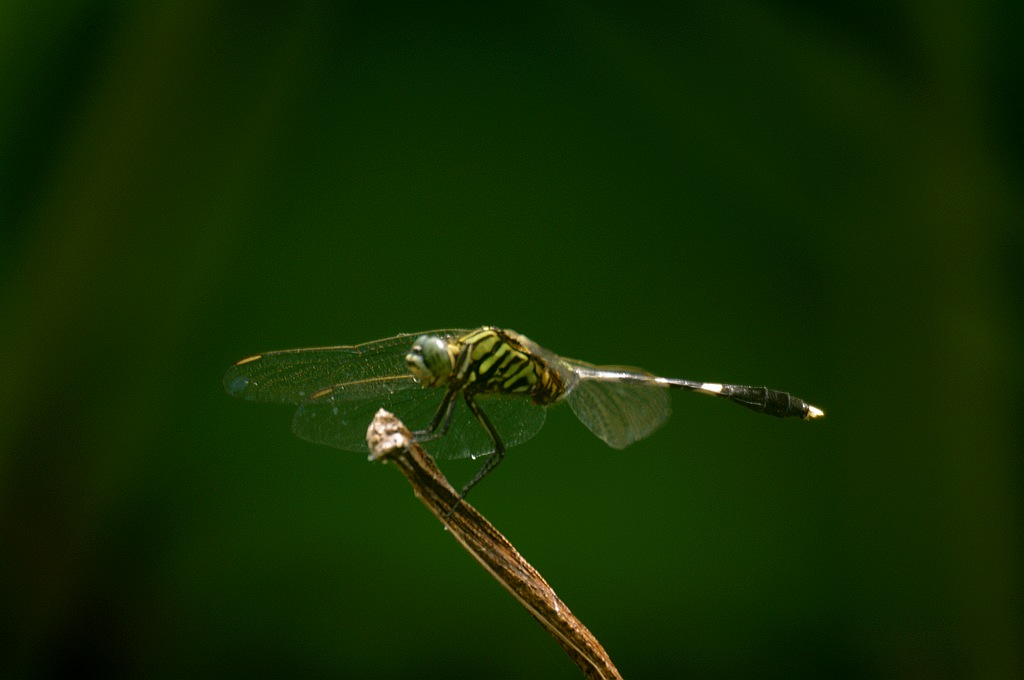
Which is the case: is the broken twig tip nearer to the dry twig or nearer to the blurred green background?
the dry twig

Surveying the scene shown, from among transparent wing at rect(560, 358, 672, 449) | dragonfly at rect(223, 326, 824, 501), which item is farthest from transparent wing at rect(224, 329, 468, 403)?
transparent wing at rect(560, 358, 672, 449)

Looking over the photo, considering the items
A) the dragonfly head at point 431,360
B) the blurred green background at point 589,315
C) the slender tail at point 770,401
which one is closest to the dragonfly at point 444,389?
the dragonfly head at point 431,360

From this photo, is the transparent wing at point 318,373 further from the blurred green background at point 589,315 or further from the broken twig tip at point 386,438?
the blurred green background at point 589,315

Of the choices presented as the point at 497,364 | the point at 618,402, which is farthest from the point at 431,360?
the point at 618,402

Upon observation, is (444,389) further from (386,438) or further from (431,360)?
(386,438)

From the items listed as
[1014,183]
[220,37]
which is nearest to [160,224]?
[220,37]

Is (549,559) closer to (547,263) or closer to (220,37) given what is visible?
(547,263)
